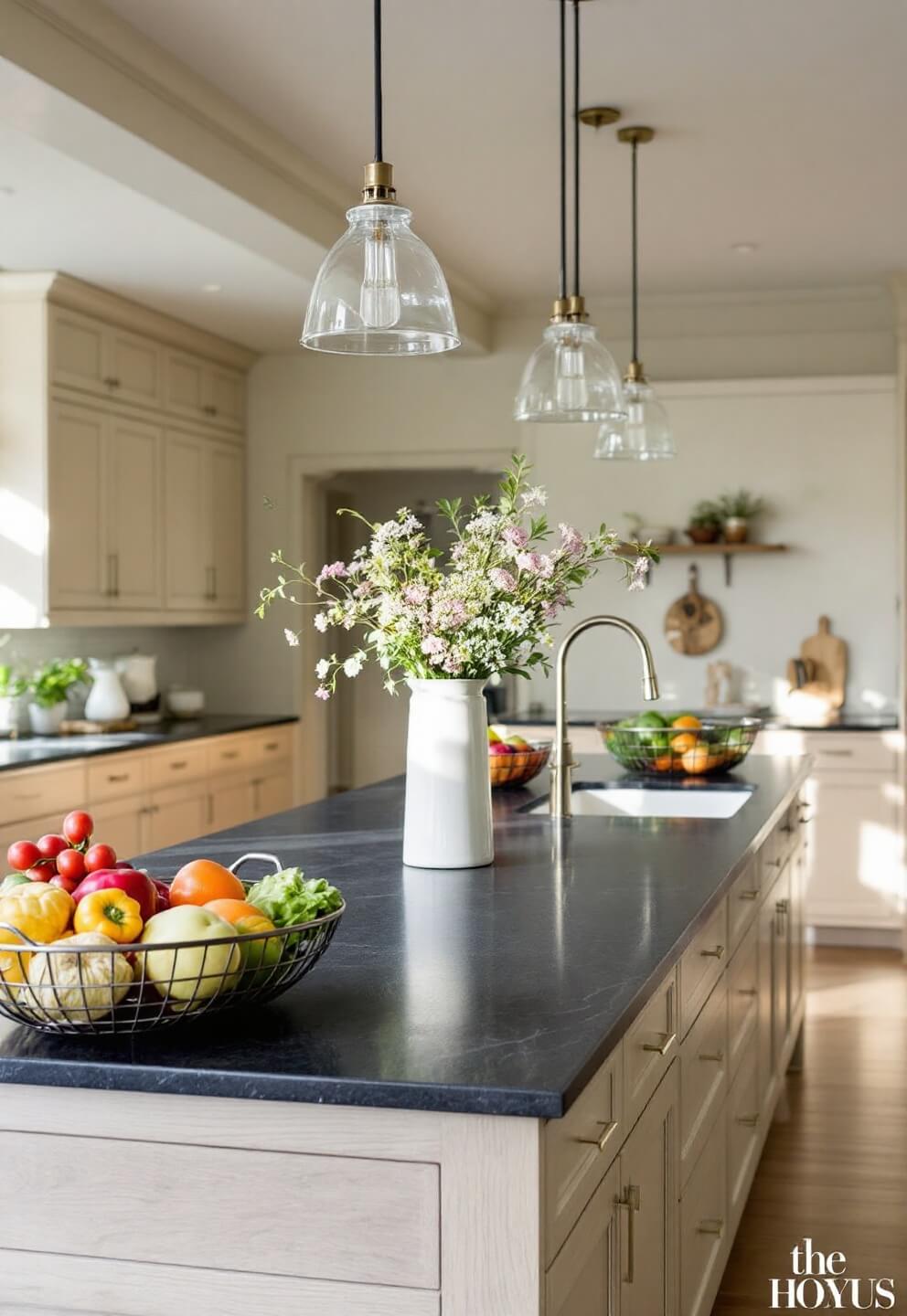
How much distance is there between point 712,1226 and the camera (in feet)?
8.45

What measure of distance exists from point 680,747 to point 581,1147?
235 cm

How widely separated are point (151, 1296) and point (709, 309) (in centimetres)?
570

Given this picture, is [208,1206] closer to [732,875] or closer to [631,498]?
[732,875]

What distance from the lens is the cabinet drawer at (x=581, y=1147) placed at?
140 centimetres

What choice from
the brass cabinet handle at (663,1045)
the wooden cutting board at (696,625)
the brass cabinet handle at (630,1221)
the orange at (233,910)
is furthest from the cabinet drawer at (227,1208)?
the wooden cutting board at (696,625)

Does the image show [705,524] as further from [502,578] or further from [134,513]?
[502,578]

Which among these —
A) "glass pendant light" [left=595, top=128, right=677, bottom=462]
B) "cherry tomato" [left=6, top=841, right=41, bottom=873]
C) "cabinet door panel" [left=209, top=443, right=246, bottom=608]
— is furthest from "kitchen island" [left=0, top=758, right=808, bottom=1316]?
"cabinet door panel" [left=209, top=443, right=246, bottom=608]

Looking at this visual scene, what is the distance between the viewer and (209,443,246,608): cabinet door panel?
671cm

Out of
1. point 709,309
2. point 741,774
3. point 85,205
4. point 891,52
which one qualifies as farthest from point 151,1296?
point 709,309

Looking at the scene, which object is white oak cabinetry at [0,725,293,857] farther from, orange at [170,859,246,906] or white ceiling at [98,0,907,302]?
orange at [170,859,246,906]

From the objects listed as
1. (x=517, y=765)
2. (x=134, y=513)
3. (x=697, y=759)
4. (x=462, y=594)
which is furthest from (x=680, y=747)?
(x=134, y=513)

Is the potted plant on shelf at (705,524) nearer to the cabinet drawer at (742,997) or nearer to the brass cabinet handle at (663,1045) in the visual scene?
the cabinet drawer at (742,997)

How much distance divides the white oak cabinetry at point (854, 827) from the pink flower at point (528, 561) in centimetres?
Answer: 375

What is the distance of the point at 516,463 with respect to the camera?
2471 millimetres
